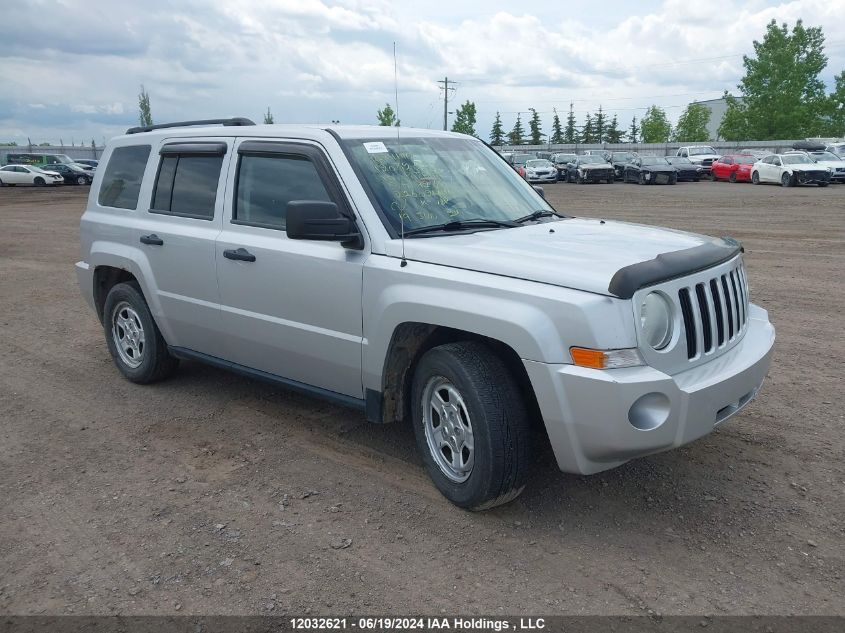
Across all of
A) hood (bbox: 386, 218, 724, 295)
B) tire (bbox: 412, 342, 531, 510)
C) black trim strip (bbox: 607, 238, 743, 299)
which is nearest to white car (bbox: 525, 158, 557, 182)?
hood (bbox: 386, 218, 724, 295)

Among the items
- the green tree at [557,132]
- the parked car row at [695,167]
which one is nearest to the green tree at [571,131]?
the green tree at [557,132]

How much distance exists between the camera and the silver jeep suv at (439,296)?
3453 mm

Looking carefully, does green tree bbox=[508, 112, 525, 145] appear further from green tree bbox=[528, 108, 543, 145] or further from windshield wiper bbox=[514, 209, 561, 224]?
windshield wiper bbox=[514, 209, 561, 224]

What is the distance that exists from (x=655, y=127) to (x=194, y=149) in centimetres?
12320

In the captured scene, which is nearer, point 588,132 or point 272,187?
point 272,187

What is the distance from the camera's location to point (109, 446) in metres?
5.02

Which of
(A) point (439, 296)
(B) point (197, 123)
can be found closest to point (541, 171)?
(B) point (197, 123)

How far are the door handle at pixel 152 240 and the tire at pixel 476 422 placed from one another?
97.9 inches

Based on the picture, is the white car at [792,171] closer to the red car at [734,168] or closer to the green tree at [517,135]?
the red car at [734,168]

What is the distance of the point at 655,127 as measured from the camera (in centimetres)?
11931

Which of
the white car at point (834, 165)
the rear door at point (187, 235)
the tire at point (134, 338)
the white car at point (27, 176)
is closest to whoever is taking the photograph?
the rear door at point (187, 235)

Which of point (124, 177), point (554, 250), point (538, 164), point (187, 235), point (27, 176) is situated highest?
point (124, 177)

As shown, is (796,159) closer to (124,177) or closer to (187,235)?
(124,177)

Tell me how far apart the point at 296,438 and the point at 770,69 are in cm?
7672
